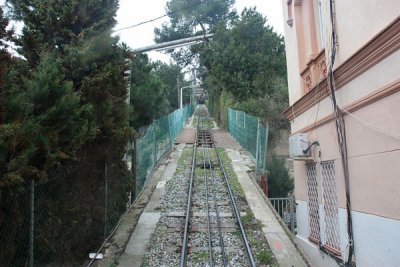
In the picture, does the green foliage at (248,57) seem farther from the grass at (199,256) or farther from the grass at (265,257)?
the grass at (199,256)

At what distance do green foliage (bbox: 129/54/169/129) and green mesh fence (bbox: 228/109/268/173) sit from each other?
482 centimetres

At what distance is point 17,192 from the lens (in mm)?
4848

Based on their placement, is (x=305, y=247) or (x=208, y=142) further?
(x=208, y=142)

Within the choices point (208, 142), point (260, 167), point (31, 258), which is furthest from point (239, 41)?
point (31, 258)

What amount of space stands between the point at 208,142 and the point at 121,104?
61.6 ft

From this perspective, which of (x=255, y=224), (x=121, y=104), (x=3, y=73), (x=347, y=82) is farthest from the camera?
(x=255, y=224)

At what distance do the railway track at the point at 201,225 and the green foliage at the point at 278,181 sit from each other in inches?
85.8

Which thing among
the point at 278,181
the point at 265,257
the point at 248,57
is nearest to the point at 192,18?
the point at 248,57

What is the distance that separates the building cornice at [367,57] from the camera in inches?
192

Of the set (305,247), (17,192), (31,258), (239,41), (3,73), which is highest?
(239,41)

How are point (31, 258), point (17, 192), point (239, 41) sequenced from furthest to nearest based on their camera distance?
point (239, 41) → point (31, 258) → point (17, 192)

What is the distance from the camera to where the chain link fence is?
16.4ft

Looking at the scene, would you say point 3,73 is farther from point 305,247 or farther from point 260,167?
point 260,167

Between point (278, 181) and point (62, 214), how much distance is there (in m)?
12.7
